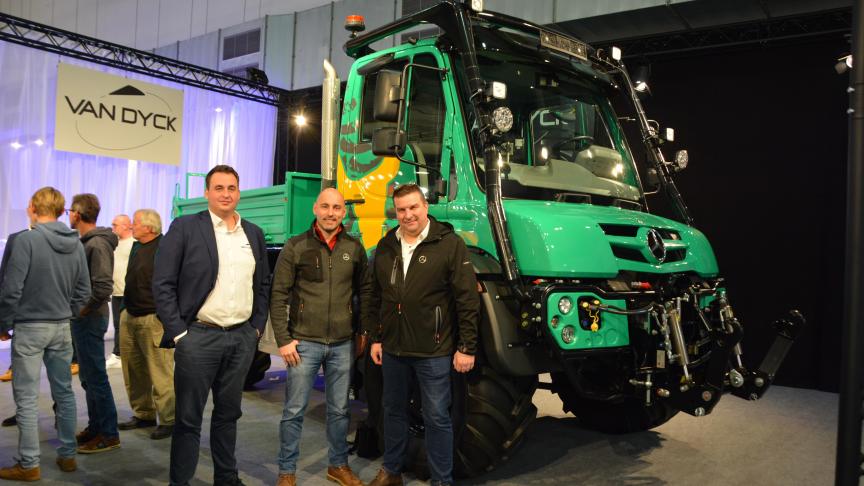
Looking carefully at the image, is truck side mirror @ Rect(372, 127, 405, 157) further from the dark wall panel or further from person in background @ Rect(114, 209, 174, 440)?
the dark wall panel

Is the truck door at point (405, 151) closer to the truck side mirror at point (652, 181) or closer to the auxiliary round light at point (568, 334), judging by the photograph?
the auxiliary round light at point (568, 334)

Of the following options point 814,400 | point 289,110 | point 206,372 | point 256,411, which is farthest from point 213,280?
point 289,110

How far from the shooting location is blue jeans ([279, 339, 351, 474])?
3.60 meters

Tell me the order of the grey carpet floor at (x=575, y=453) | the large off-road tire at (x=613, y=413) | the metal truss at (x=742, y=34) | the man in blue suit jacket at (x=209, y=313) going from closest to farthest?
the man in blue suit jacket at (x=209, y=313), the grey carpet floor at (x=575, y=453), the large off-road tire at (x=613, y=413), the metal truss at (x=742, y=34)

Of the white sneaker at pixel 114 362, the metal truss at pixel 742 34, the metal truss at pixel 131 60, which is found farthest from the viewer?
the metal truss at pixel 131 60

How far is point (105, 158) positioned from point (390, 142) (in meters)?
8.43

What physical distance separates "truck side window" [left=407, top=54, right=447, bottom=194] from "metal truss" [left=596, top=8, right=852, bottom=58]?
470 cm

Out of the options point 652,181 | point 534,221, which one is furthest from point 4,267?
point 652,181

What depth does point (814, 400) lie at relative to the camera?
676 cm

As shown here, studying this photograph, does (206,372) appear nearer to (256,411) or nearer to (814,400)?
(256,411)

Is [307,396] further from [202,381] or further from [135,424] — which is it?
[135,424]

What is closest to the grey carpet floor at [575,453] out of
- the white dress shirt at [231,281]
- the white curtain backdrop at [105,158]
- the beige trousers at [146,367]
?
the beige trousers at [146,367]

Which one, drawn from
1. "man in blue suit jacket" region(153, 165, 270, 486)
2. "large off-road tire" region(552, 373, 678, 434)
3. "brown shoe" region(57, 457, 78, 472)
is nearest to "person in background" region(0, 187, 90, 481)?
"brown shoe" region(57, 457, 78, 472)

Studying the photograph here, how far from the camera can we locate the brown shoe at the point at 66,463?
12.9 feet
